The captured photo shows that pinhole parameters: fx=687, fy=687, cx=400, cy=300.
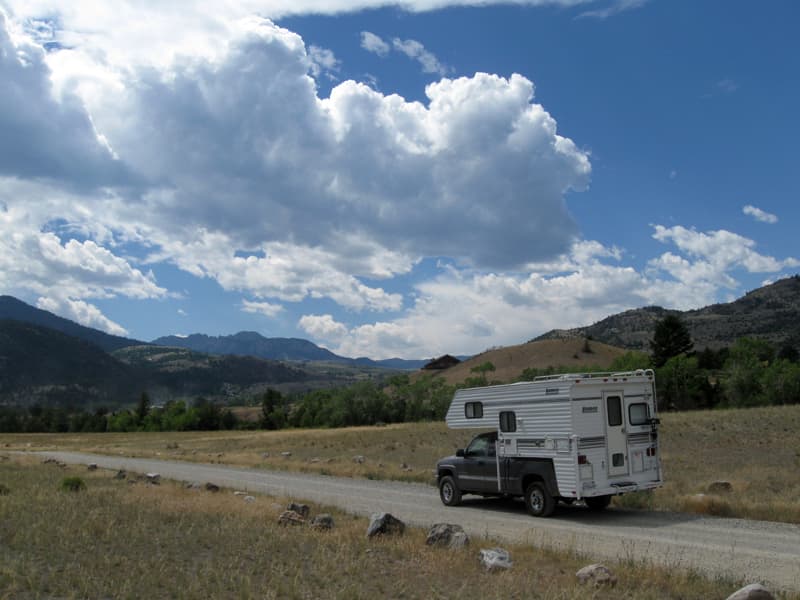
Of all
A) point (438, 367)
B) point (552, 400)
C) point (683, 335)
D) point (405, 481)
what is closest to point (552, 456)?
point (552, 400)

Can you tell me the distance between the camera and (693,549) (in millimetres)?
11445

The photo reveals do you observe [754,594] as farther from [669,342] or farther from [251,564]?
[669,342]

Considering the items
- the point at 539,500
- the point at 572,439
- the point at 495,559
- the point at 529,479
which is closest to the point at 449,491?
the point at 529,479

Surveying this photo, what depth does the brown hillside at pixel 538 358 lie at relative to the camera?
14500 cm

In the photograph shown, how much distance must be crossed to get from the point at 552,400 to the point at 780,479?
34.1 feet

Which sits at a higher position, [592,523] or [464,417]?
[464,417]

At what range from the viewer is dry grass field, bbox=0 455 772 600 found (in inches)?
322

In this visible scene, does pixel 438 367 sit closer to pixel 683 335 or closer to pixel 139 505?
pixel 683 335

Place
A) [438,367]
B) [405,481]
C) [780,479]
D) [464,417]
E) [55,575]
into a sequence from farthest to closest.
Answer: [438,367] → [405,481] → [780,479] → [464,417] → [55,575]

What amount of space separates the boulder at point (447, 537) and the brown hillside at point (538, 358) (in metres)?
128

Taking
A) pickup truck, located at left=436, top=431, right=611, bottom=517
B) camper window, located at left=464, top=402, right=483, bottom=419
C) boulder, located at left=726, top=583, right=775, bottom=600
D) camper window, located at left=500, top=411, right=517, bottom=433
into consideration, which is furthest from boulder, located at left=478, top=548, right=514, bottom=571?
camper window, located at left=464, top=402, right=483, bottom=419

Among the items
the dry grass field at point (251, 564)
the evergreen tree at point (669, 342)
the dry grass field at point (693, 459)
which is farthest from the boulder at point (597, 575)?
the evergreen tree at point (669, 342)

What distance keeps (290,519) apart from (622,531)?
6520 millimetres

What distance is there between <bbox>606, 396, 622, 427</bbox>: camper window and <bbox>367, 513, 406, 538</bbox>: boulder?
568 cm
